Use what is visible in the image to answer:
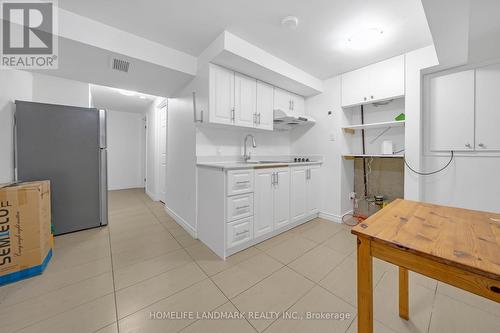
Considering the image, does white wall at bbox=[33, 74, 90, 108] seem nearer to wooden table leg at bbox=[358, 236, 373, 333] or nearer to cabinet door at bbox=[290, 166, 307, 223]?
cabinet door at bbox=[290, 166, 307, 223]

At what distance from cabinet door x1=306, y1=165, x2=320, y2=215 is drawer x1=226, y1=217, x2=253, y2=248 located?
1255 millimetres

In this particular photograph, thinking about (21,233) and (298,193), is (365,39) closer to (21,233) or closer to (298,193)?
(298,193)

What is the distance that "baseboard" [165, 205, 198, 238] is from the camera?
258 cm

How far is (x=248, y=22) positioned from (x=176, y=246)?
261 centimetres

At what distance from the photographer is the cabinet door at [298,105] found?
10.8ft

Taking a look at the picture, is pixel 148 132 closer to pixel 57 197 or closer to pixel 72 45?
pixel 57 197

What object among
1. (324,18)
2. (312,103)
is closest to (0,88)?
(324,18)

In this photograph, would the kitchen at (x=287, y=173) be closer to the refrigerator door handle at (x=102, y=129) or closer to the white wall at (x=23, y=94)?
the white wall at (x=23, y=94)

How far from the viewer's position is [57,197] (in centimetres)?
249

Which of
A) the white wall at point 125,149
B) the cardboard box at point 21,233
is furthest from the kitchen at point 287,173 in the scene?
the white wall at point 125,149

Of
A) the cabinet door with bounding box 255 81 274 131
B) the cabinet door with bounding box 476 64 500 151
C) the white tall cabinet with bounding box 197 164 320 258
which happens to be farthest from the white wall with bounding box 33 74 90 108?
the cabinet door with bounding box 476 64 500 151

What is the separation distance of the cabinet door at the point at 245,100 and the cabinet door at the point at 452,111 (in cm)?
235

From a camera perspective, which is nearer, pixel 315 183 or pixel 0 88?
pixel 0 88

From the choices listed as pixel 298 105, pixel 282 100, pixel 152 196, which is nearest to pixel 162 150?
pixel 152 196
